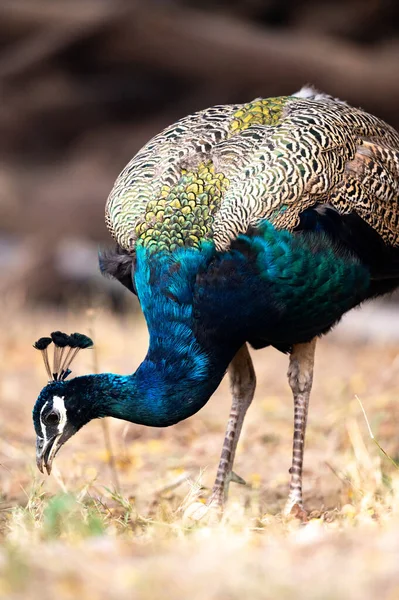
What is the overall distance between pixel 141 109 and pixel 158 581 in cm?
572

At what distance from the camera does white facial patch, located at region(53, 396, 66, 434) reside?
11.8ft

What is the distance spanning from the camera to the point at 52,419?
3617mm

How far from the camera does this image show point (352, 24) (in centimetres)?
680

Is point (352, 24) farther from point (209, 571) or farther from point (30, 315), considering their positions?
point (209, 571)

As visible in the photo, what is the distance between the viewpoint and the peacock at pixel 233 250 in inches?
145

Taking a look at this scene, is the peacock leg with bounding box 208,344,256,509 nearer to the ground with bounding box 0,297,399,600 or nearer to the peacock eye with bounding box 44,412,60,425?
the ground with bounding box 0,297,399,600

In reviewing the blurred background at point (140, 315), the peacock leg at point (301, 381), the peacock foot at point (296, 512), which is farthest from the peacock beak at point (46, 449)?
the peacock leg at point (301, 381)

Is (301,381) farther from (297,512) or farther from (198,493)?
(198,493)

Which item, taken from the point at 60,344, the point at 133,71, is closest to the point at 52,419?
the point at 60,344

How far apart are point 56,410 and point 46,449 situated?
16 centimetres

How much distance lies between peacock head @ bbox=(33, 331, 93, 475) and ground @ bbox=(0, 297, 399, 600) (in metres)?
0.15

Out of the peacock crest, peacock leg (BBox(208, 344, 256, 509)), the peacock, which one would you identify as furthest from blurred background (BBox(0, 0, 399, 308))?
the peacock crest

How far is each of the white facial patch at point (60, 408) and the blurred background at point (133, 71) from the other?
3.94 m

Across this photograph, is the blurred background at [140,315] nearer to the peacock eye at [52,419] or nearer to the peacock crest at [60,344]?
the peacock eye at [52,419]
